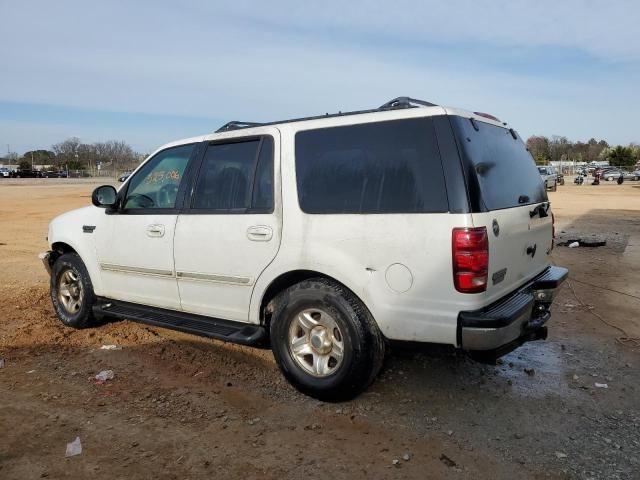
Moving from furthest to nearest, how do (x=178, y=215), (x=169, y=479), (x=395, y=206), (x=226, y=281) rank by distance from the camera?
(x=178, y=215)
(x=226, y=281)
(x=395, y=206)
(x=169, y=479)

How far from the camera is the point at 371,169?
11.6ft

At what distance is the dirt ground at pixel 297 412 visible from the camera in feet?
9.82

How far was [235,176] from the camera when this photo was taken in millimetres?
4191

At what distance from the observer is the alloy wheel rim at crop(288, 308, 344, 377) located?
364 centimetres

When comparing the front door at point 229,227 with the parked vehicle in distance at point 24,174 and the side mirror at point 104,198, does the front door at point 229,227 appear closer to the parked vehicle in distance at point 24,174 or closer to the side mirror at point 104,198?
the side mirror at point 104,198

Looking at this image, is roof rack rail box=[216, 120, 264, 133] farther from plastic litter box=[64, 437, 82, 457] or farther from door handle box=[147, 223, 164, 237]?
plastic litter box=[64, 437, 82, 457]

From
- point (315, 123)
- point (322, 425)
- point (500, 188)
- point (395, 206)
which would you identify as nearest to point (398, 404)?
point (322, 425)

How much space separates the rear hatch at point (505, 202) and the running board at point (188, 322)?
178 centimetres

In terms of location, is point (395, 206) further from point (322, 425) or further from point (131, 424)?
point (131, 424)

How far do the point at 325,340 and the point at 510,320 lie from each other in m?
1.23

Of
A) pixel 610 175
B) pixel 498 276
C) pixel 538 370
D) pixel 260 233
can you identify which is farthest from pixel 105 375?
pixel 610 175

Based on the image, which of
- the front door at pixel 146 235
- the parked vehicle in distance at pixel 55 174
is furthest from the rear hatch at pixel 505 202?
the parked vehicle in distance at pixel 55 174

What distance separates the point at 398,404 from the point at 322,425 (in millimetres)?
625

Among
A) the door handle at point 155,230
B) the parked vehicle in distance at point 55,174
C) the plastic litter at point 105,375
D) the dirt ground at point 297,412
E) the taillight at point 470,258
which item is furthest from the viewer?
the parked vehicle in distance at point 55,174
